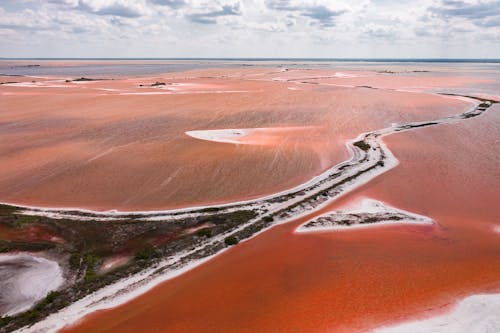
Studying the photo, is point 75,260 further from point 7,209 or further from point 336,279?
point 336,279

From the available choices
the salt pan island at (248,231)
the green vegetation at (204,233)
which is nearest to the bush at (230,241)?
the salt pan island at (248,231)

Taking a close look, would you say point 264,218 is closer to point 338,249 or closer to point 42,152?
point 338,249

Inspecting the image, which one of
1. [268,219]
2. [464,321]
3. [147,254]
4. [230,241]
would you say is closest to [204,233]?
[230,241]

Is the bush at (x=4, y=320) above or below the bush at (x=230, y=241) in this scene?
below

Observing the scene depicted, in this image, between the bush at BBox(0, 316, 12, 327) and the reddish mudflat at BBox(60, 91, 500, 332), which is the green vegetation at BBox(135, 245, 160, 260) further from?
the bush at BBox(0, 316, 12, 327)

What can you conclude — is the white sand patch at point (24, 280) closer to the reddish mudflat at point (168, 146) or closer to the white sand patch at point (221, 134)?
the reddish mudflat at point (168, 146)

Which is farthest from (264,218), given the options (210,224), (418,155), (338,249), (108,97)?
(108,97)

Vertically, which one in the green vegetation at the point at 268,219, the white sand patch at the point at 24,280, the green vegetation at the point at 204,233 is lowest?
the white sand patch at the point at 24,280
